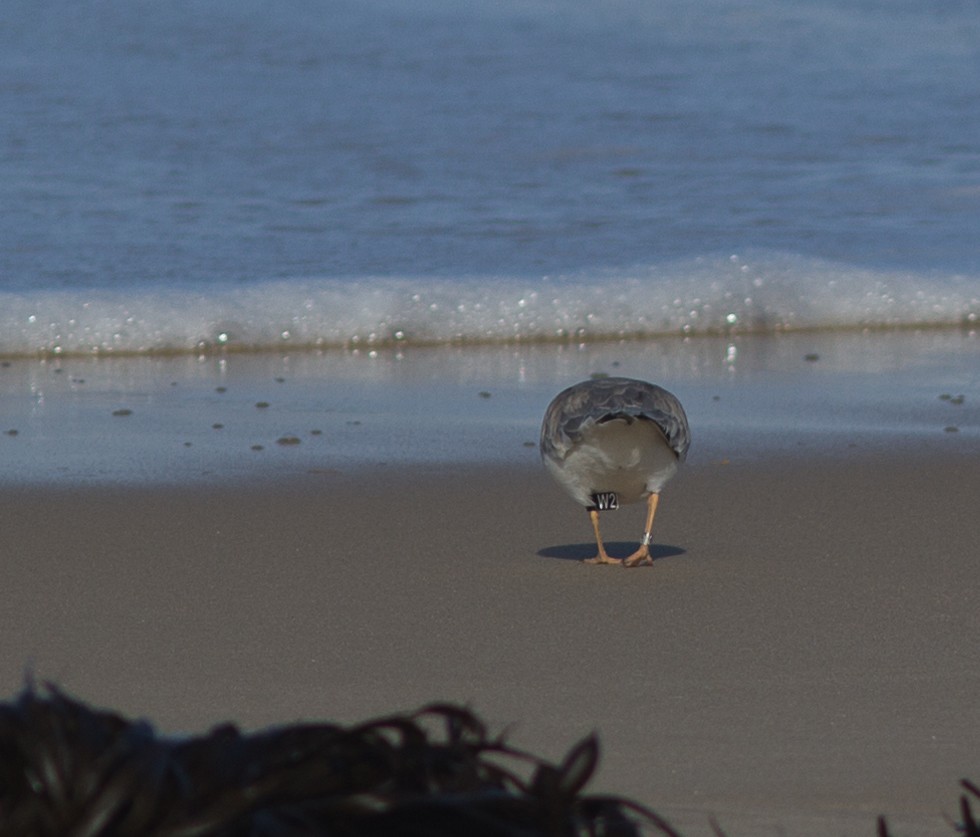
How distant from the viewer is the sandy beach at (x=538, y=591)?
310 centimetres

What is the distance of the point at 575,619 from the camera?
13.7 feet

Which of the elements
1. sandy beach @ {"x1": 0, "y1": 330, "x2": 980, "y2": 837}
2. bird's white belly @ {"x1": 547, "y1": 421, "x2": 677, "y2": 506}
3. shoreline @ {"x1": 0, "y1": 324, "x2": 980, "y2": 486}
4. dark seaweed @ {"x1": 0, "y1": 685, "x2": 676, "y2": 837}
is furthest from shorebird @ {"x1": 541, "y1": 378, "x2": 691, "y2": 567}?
dark seaweed @ {"x1": 0, "y1": 685, "x2": 676, "y2": 837}

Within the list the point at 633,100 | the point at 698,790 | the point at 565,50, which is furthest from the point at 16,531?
the point at 565,50

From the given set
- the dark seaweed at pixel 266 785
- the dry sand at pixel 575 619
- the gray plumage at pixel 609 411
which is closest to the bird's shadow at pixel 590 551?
the dry sand at pixel 575 619

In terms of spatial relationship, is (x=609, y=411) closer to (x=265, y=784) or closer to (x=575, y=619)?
(x=575, y=619)

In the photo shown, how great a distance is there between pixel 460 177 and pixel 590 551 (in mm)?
8620

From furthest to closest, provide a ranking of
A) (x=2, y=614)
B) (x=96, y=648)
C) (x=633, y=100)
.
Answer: (x=633, y=100)
(x=2, y=614)
(x=96, y=648)

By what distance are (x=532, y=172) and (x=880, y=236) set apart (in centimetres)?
312

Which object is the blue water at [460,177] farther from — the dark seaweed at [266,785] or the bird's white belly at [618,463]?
the dark seaweed at [266,785]

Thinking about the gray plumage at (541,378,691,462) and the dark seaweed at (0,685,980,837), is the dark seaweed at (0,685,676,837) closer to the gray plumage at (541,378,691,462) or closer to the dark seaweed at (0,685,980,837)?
the dark seaweed at (0,685,980,837)

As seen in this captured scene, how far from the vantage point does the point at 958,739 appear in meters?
3.10

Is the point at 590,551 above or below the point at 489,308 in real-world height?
below

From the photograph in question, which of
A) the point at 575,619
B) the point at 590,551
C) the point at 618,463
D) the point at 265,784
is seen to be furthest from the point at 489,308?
the point at 265,784

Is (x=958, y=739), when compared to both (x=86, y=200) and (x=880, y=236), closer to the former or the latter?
(x=880, y=236)
